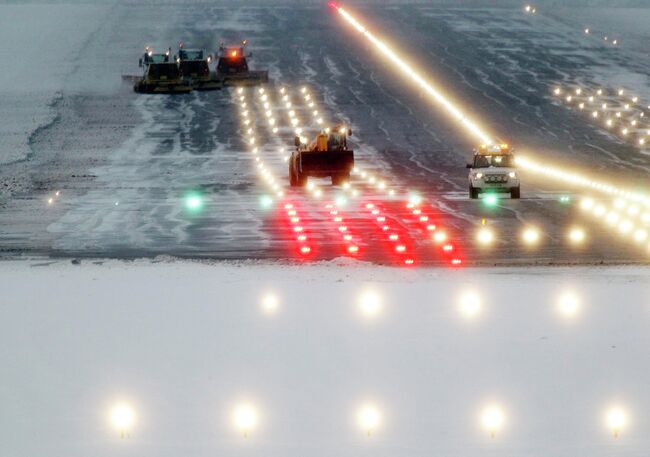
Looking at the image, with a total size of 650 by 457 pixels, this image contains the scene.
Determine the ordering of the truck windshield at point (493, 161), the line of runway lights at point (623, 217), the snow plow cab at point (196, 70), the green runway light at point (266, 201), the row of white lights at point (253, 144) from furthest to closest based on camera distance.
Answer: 1. the snow plow cab at point (196, 70)
2. the row of white lights at point (253, 144)
3. the truck windshield at point (493, 161)
4. the green runway light at point (266, 201)
5. the line of runway lights at point (623, 217)

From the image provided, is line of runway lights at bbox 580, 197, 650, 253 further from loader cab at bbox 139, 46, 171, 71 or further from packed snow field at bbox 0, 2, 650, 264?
loader cab at bbox 139, 46, 171, 71

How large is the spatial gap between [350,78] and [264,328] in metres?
57.9

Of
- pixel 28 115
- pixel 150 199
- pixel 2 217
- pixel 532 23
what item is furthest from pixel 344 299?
pixel 532 23

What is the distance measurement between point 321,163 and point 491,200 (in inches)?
255

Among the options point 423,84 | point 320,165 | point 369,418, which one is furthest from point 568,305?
point 423,84

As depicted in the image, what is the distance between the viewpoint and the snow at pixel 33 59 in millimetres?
61312

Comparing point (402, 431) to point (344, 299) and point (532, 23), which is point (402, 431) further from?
point (532, 23)

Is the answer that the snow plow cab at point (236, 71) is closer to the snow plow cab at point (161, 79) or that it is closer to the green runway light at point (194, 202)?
the snow plow cab at point (161, 79)

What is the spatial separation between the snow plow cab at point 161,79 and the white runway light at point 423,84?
12.0 m

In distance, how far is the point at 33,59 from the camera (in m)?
83.7

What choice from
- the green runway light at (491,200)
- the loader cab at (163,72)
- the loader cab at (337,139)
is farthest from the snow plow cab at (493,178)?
the loader cab at (163,72)

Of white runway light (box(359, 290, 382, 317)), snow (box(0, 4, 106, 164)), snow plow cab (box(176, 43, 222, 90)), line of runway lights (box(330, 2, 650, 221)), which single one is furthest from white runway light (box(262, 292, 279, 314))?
snow plow cab (box(176, 43, 222, 90))

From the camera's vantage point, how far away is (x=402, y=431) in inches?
573

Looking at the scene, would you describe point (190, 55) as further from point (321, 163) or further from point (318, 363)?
point (318, 363)
